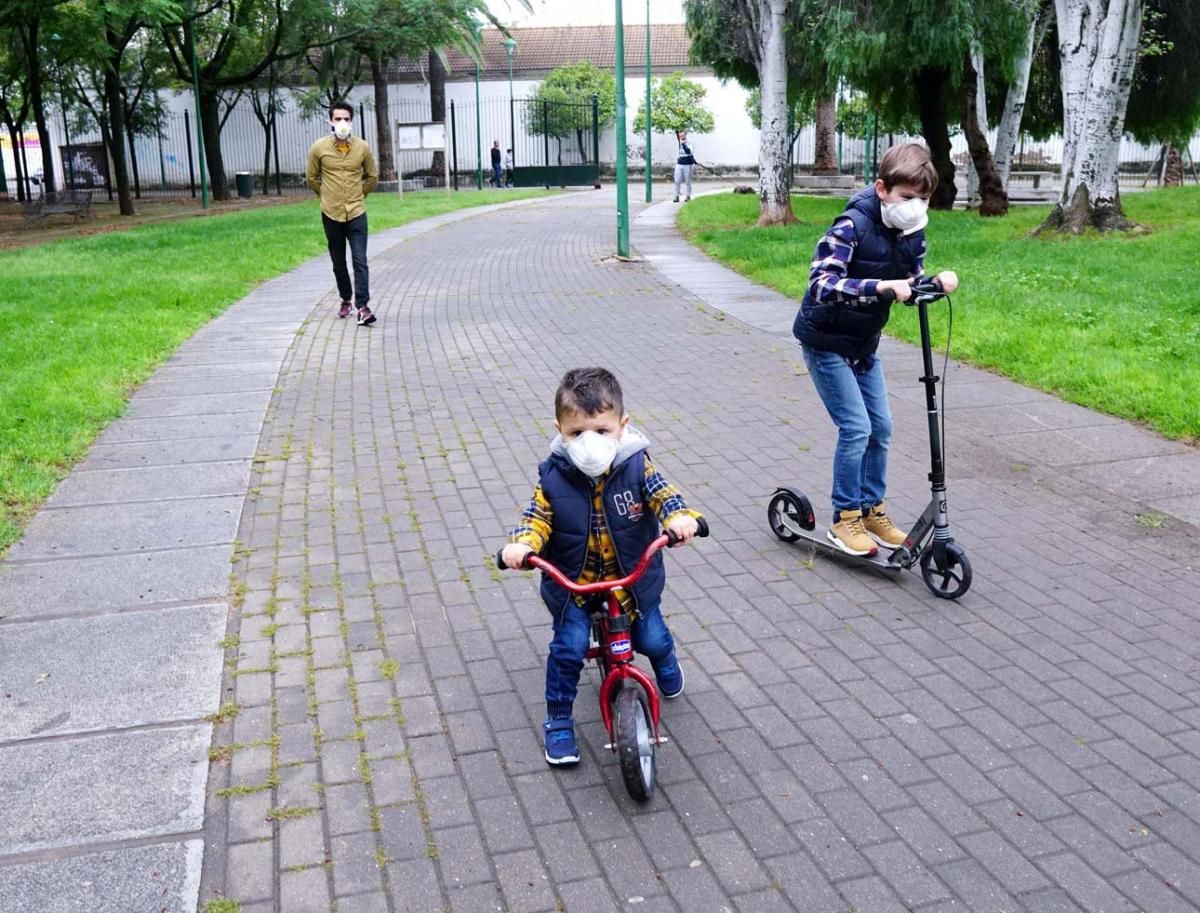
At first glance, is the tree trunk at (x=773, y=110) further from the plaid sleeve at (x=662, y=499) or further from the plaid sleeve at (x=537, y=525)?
the plaid sleeve at (x=537, y=525)

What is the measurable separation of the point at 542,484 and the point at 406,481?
10.7 ft

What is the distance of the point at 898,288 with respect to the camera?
4.62 m

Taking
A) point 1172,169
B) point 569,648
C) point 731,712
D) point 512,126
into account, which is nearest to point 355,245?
point 731,712

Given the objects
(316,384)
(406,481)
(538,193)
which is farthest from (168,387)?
(538,193)

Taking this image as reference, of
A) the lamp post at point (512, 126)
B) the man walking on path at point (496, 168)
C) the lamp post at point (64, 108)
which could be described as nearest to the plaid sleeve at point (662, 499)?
the lamp post at point (64, 108)

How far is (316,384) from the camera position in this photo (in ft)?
30.9

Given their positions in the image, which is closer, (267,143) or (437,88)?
(437,88)

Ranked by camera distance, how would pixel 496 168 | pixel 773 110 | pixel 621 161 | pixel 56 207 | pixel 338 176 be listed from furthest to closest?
pixel 496 168
pixel 56 207
pixel 773 110
pixel 621 161
pixel 338 176

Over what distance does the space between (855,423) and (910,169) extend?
1.16 m

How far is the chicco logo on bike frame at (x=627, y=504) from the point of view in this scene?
12.2ft

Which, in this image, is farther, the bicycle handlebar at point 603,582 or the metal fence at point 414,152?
the metal fence at point 414,152

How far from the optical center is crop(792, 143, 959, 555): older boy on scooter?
481cm

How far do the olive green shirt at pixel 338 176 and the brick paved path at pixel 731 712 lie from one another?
4717 millimetres

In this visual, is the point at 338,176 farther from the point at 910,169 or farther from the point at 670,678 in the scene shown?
the point at 670,678
